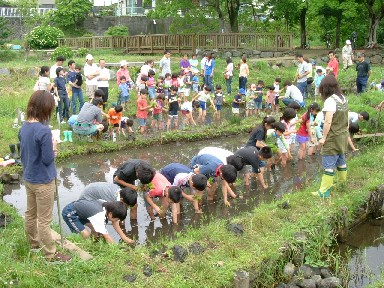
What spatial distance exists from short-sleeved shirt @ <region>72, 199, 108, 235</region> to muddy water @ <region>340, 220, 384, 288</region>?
12.0 ft

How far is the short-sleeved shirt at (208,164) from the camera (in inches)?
341

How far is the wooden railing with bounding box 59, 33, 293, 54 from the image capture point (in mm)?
25953

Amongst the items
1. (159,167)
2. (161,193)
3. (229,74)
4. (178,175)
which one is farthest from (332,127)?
(229,74)

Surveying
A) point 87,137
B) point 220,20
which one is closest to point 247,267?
point 87,137

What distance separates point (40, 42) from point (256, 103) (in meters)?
16.7

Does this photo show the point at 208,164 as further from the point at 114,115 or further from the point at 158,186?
the point at 114,115

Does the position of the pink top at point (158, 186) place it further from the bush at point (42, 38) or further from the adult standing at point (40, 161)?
the bush at point (42, 38)

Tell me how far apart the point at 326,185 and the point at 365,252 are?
131 centimetres

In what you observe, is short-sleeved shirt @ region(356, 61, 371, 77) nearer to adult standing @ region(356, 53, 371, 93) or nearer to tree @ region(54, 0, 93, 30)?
adult standing @ region(356, 53, 371, 93)

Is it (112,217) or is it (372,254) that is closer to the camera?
(112,217)

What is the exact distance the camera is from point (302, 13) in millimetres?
27984

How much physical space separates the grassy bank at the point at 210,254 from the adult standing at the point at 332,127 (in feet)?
1.44

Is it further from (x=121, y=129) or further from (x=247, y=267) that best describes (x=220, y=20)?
(x=247, y=267)

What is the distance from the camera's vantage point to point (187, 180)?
Answer: 27.1 feet
